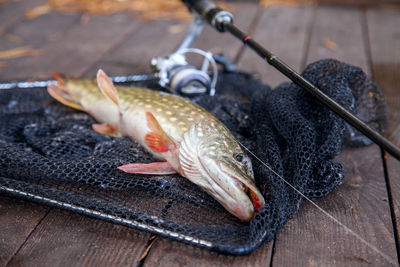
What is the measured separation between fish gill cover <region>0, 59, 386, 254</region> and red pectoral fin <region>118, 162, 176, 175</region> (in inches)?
1.1

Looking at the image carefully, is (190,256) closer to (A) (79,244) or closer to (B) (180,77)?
(A) (79,244)

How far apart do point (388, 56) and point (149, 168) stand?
7.24ft

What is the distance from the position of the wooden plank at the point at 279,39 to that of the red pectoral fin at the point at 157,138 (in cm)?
113

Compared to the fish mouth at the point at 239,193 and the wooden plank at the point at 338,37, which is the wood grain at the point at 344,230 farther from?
the wooden plank at the point at 338,37

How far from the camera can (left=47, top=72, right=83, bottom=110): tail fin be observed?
2090 mm

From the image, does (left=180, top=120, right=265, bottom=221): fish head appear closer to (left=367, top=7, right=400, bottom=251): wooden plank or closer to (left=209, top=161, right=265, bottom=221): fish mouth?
(left=209, top=161, right=265, bottom=221): fish mouth

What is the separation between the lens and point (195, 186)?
5.07 ft

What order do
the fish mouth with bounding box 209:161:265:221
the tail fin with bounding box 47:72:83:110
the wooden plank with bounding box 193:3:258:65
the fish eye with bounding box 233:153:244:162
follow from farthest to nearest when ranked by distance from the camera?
the wooden plank with bounding box 193:3:258:65
the tail fin with bounding box 47:72:83:110
the fish eye with bounding box 233:153:244:162
the fish mouth with bounding box 209:161:265:221

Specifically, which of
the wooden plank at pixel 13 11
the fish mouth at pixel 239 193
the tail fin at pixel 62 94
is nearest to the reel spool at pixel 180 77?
the tail fin at pixel 62 94

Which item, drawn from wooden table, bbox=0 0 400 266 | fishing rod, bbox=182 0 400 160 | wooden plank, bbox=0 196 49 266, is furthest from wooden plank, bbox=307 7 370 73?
wooden plank, bbox=0 196 49 266

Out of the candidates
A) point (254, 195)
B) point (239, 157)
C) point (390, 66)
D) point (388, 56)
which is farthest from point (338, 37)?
point (254, 195)

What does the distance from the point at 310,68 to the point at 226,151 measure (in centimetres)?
67

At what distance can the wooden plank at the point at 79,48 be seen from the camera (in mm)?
2686

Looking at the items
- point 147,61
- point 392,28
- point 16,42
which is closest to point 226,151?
point 147,61
